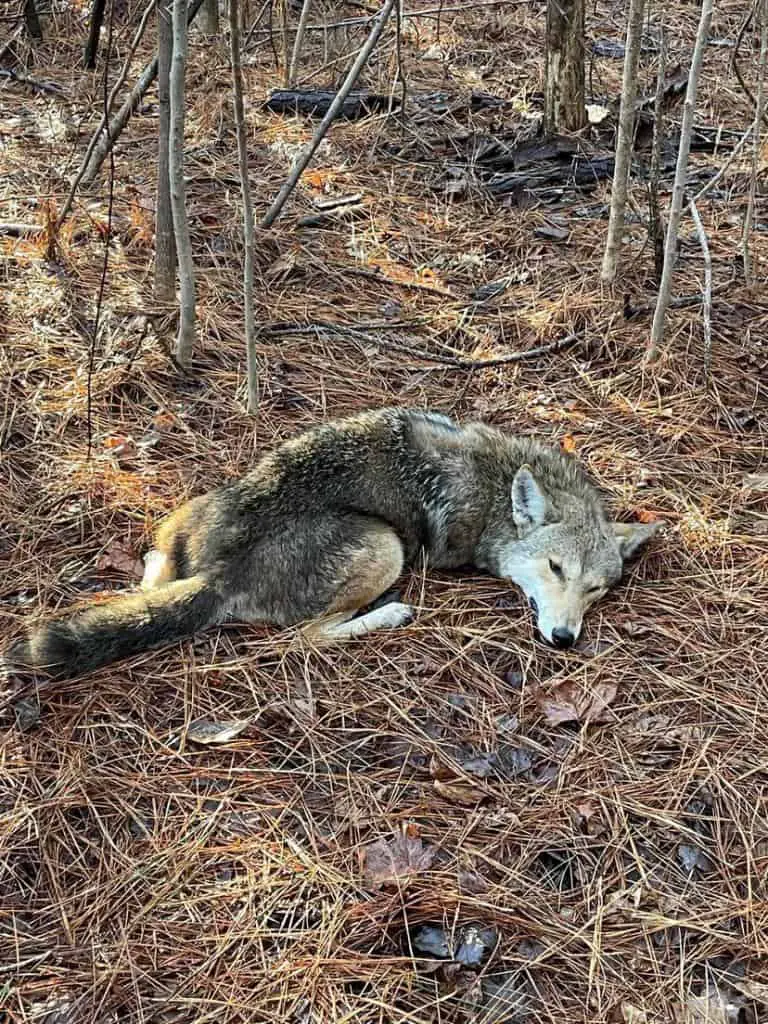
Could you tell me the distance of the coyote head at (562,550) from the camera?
488 cm

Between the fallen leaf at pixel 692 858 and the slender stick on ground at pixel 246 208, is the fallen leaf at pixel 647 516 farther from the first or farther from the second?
the slender stick on ground at pixel 246 208

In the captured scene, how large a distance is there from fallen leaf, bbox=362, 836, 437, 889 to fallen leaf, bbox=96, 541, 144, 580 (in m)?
2.02

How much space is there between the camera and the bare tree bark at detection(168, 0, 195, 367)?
17.0ft

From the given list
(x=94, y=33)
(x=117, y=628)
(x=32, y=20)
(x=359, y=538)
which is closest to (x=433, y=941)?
(x=117, y=628)

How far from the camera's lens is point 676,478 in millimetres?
5832

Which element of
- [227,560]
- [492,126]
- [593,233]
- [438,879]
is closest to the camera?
[438,879]

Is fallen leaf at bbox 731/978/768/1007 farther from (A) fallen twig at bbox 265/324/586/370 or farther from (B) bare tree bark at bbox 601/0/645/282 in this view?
(B) bare tree bark at bbox 601/0/645/282

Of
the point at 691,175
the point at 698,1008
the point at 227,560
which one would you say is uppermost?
the point at 691,175

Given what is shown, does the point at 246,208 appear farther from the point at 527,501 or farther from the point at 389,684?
the point at 389,684

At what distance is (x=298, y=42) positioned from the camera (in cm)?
935

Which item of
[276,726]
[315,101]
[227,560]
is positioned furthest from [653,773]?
[315,101]

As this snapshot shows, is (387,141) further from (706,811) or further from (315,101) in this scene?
(706,811)

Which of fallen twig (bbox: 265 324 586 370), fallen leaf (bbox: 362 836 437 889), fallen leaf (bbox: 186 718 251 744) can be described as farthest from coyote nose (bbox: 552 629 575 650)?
fallen twig (bbox: 265 324 586 370)

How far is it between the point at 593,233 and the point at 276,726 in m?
5.52
